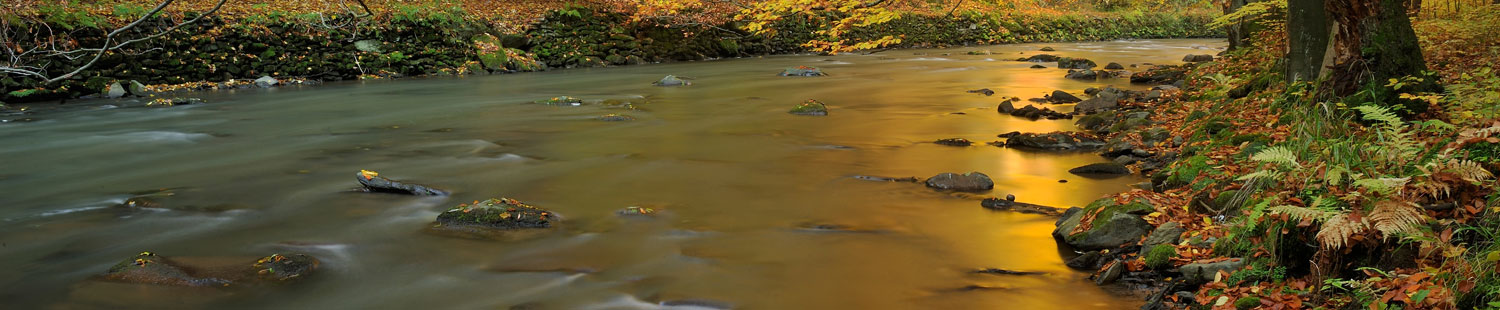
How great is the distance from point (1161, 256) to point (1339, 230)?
1267mm

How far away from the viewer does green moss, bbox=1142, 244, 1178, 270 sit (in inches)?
214

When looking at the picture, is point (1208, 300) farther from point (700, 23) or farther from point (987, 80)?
point (700, 23)

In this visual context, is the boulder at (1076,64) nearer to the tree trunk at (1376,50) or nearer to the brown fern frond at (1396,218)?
the tree trunk at (1376,50)

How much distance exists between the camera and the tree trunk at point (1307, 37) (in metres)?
8.77

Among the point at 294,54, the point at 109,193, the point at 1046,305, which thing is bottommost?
the point at 1046,305

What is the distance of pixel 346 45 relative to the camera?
21719 millimetres

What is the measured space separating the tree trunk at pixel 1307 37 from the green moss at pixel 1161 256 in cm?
434

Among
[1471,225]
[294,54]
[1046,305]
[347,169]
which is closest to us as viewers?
[1471,225]

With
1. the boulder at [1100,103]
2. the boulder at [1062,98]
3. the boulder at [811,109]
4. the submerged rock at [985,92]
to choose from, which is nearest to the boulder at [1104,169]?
the boulder at [1100,103]

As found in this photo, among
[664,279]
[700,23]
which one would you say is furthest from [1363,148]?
[700,23]

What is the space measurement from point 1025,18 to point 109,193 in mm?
39148

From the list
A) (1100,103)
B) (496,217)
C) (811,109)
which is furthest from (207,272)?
(1100,103)

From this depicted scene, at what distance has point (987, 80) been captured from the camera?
2150 centimetres

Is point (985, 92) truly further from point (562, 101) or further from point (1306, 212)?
point (1306, 212)
